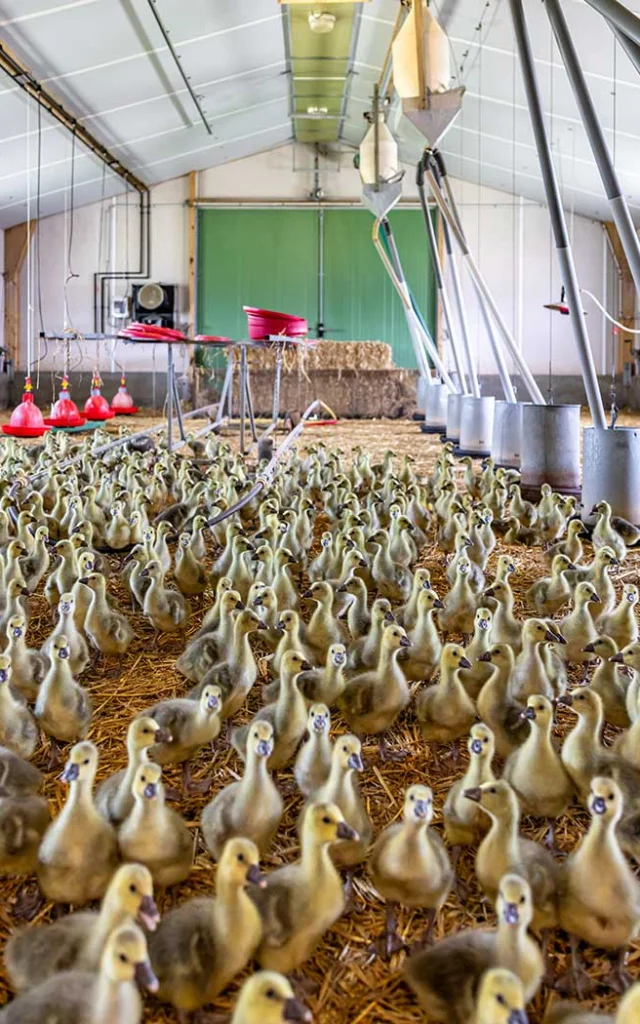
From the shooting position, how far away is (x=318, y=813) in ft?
4.63

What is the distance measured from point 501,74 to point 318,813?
10139mm

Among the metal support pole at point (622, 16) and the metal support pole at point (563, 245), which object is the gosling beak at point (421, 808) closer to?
the metal support pole at point (622, 16)

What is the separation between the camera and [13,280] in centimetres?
1552

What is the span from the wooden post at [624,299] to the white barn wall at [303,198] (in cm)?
30

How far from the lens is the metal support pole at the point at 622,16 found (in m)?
3.40

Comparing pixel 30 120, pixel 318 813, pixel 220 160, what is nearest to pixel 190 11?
pixel 30 120

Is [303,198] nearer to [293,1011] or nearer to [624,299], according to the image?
[624,299]

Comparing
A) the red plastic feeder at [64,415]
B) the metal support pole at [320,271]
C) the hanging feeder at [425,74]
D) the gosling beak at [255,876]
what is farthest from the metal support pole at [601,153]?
the metal support pole at [320,271]

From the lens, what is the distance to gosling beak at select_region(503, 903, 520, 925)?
4.03ft

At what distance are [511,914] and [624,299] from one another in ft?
51.5

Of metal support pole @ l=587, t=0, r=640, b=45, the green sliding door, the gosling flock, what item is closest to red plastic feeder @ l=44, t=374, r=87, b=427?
the gosling flock

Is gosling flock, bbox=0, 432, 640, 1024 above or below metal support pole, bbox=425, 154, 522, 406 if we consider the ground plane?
below

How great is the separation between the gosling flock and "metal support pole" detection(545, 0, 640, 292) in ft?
4.04

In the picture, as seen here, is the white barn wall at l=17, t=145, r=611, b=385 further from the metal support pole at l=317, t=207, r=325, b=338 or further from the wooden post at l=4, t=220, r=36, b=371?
the metal support pole at l=317, t=207, r=325, b=338
